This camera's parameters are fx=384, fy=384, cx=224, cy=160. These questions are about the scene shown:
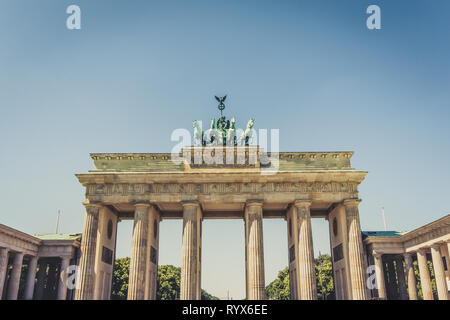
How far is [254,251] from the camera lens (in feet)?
125

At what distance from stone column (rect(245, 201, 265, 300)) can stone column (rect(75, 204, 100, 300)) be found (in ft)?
50.9

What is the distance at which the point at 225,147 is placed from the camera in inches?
1641

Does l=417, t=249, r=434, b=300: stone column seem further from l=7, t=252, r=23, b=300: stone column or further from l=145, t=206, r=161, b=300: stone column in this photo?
l=7, t=252, r=23, b=300: stone column

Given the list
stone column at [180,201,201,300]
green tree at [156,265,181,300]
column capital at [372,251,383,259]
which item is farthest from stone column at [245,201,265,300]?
green tree at [156,265,181,300]

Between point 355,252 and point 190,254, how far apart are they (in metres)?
16.4

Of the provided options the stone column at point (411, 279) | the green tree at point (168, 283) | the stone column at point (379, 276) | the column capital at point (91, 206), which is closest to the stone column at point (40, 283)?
the column capital at point (91, 206)

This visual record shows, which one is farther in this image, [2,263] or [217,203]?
[217,203]

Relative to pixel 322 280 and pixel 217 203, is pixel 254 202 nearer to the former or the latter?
pixel 217 203

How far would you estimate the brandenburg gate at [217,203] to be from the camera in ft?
124

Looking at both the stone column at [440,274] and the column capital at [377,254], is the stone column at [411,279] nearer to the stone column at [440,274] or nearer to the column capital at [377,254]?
the column capital at [377,254]

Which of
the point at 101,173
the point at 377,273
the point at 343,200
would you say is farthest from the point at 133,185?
the point at 377,273

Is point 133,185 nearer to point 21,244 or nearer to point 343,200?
point 21,244

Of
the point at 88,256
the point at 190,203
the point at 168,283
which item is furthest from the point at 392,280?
the point at 168,283

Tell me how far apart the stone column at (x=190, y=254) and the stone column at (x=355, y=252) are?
15.4m
